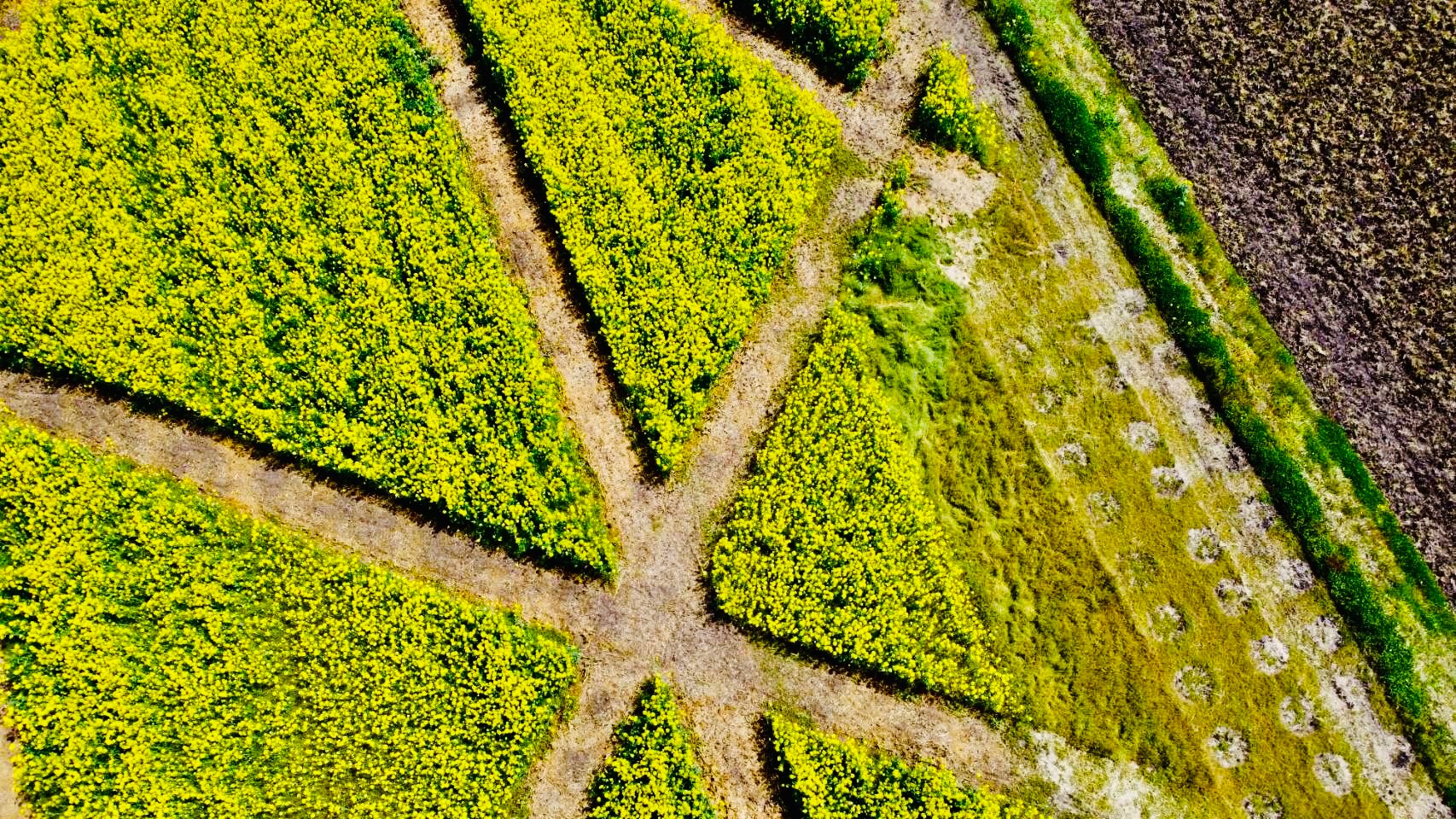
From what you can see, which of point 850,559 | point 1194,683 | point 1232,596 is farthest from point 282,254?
point 1232,596

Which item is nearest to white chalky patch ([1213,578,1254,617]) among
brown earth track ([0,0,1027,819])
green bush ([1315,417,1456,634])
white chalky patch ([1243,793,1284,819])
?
green bush ([1315,417,1456,634])

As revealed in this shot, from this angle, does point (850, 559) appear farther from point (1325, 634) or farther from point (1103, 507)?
point (1325, 634)

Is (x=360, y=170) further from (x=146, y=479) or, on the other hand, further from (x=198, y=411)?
(x=146, y=479)

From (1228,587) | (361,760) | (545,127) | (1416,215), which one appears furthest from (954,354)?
(361,760)

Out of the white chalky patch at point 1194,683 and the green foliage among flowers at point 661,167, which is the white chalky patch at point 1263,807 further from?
the green foliage among flowers at point 661,167

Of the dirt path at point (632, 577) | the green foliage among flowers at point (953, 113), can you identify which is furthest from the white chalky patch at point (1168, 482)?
the green foliage among flowers at point (953, 113)

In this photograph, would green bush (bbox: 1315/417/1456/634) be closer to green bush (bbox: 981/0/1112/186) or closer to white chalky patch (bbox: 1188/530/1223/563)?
white chalky patch (bbox: 1188/530/1223/563)
